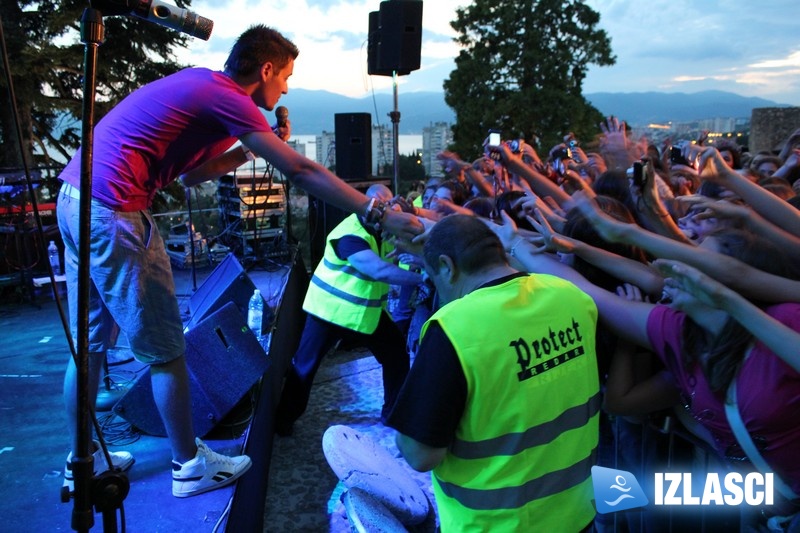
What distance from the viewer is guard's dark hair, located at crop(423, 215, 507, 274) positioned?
1647 millimetres

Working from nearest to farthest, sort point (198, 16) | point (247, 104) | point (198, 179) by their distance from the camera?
point (198, 16), point (247, 104), point (198, 179)

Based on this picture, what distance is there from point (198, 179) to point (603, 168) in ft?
9.70

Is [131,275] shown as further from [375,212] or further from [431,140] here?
[431,140]

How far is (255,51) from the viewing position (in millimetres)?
2424

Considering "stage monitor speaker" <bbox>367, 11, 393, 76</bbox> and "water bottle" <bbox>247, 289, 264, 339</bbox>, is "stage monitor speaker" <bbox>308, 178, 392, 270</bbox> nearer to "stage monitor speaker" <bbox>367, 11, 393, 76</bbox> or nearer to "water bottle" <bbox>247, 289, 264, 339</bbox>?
"stage monitor speaker" <bbox>367, 11, 393, 76</bbox>

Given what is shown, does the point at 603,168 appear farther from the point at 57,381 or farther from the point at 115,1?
the point at 57,381

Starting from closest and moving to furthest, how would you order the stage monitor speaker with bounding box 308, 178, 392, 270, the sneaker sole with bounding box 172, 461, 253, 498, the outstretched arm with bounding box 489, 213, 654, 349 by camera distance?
the outstretched arm with bounding box 489, 213, 654, 349, the sneaker sole with bounding box 172, 461, 253, 498, the stage monitor speaker with bounding box 308, 178, 392, 270

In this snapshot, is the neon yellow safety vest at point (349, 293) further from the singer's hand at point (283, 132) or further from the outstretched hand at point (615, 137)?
the outstretched hand at point (615, 137)

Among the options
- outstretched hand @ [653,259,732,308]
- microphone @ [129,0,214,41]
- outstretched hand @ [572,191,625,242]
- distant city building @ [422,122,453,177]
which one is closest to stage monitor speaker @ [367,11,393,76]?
outstretched hand @ [572,191,625,242]

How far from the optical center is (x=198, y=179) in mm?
2879

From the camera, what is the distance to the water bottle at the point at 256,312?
14.9 feet

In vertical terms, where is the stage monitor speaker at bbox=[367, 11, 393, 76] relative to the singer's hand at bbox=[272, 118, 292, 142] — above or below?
above

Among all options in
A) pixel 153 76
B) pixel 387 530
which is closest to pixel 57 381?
pixel 387 530

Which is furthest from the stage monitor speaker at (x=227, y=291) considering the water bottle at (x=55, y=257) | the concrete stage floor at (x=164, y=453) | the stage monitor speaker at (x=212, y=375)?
the water bottle at (x=55, y=257)
